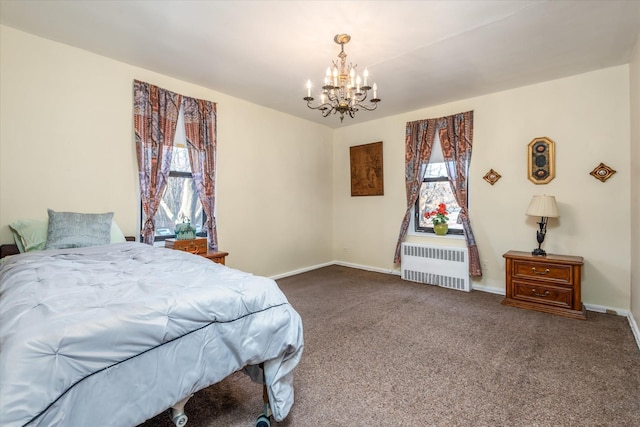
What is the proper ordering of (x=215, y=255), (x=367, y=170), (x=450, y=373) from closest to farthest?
1. (x=450, y=373)
2. (x=215, y=255)
3. (x=367, y=170)

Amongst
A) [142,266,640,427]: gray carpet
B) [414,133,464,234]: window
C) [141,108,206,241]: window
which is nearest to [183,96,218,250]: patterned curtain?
[141,108,206,241]: window

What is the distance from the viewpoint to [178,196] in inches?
148

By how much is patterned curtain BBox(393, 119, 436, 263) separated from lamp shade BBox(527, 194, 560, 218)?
1537mm

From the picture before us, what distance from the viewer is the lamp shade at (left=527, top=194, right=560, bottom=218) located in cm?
337

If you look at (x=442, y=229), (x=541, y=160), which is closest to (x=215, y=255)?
(x=442, y=229)

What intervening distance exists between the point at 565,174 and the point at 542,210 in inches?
24.4

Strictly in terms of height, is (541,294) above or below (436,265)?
below

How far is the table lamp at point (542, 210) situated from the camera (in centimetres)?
338

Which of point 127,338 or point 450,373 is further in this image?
point 450,373

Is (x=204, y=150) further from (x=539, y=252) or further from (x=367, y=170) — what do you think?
(x=539, y=252)

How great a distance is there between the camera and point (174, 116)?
3.52 meters

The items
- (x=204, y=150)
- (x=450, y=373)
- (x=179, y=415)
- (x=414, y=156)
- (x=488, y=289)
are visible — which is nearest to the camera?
(x=179, y=415)

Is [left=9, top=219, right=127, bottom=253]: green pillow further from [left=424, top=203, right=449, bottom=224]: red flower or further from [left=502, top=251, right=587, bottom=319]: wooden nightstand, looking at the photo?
[left=502, top=251, right=587, bottom=319]: wooden nightstand

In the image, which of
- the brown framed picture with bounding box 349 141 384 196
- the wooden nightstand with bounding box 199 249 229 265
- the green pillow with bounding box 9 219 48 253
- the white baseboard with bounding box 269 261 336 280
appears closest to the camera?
the green pillow with bounding box 9 219 48 253
